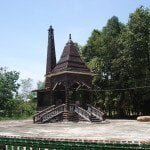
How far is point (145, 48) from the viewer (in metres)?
41.0

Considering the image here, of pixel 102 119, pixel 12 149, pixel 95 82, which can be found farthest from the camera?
pixel 95 82

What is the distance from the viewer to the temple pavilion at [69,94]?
32.4 meters

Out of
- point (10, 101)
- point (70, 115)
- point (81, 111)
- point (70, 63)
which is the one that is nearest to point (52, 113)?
point (70, 115)

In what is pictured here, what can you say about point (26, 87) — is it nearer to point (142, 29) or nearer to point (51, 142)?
point (142, 29)

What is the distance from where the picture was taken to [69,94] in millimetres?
33844

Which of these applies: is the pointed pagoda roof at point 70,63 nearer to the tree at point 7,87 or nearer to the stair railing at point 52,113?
the stair railing at point 52,113

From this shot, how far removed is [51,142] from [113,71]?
124ft

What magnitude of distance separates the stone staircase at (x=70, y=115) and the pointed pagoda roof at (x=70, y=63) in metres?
3.77

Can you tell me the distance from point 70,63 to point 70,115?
5.60m

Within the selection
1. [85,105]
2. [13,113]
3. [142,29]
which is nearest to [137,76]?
[142,29]

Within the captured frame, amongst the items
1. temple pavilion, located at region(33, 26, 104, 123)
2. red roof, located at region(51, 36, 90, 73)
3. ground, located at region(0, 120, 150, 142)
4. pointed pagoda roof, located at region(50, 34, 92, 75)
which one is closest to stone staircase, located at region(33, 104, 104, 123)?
temple pavilion, located at region(33, 26, 104, 123)

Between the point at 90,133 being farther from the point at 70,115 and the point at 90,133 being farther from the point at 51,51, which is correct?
the point at 51,51

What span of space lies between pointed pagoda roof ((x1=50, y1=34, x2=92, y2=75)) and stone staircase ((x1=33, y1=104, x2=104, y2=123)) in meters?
3.77

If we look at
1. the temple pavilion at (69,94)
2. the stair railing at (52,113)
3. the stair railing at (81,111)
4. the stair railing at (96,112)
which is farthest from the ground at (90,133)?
the temple pavilion at (69,94)
